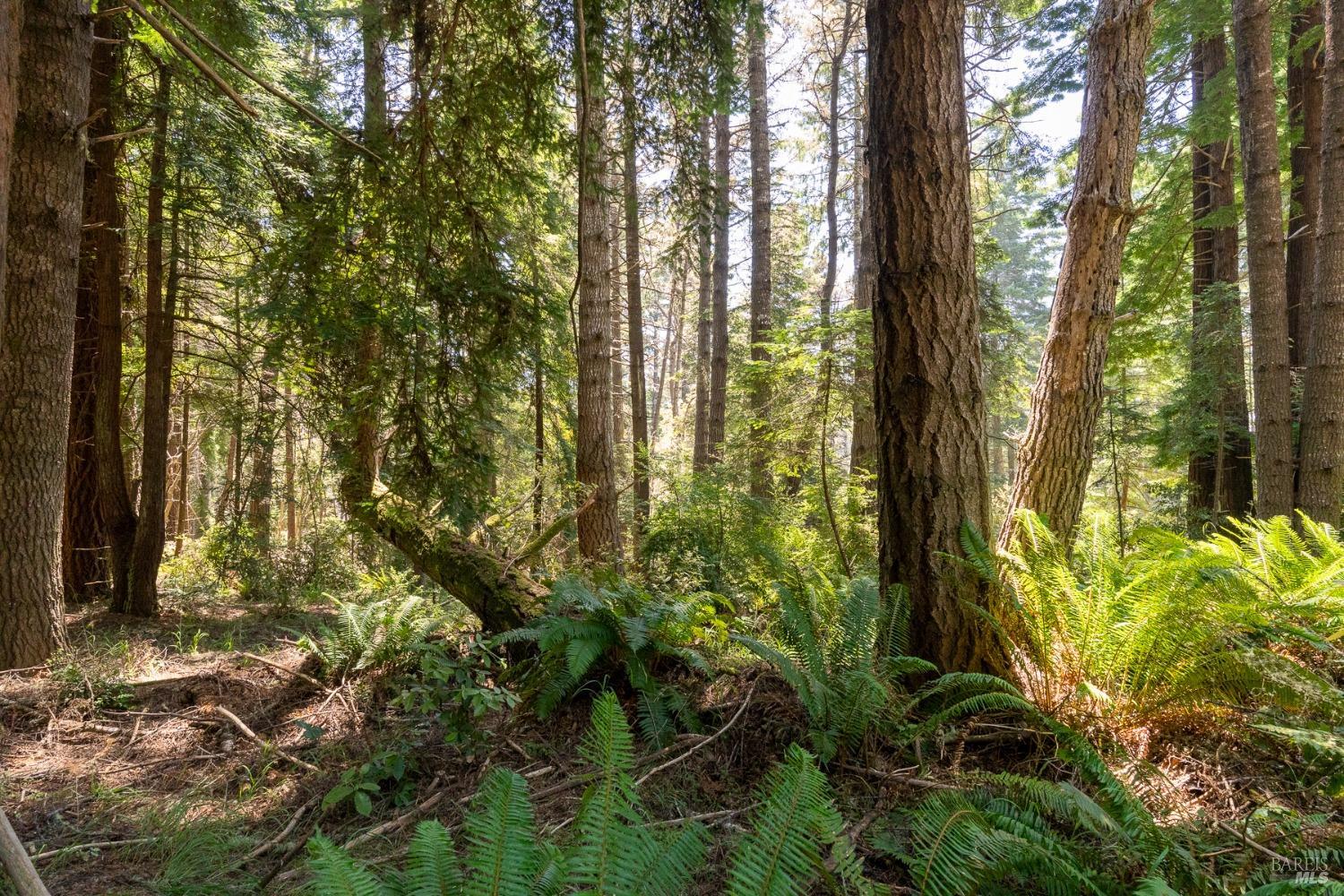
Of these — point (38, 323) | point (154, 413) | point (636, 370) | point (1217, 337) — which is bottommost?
point (154, 413)

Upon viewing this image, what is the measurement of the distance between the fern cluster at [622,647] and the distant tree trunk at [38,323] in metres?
3.58

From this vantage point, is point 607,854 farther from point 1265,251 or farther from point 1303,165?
point 1303,165

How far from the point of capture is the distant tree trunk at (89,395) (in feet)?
18.5

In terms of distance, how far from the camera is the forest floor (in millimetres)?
2064

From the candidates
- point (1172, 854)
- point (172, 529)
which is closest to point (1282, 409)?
point (1172, 854)

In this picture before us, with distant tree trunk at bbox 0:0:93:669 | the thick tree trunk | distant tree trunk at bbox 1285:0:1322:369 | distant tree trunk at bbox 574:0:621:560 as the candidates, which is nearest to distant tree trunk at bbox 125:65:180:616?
distant tree trunk at bbox 0:0:93:669

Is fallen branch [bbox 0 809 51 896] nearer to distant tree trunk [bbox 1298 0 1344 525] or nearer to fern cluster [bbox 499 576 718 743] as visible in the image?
fern cluster [bbox 499 576 718 743]

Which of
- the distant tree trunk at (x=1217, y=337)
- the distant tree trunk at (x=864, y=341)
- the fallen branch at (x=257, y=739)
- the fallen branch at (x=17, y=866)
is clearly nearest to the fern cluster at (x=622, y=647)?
the fallen branch at (x=257, y=739)

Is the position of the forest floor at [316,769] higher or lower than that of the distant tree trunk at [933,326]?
lower

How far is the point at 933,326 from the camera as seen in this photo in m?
2.63

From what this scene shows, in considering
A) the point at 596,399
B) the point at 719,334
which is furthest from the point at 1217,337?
the point at 596,399

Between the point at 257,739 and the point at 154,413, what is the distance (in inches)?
158

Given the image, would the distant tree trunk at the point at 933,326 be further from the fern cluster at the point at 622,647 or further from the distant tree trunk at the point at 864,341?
the fern cluster at the point at 622,647

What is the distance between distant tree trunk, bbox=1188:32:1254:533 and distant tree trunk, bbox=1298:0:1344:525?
4.51 feet
